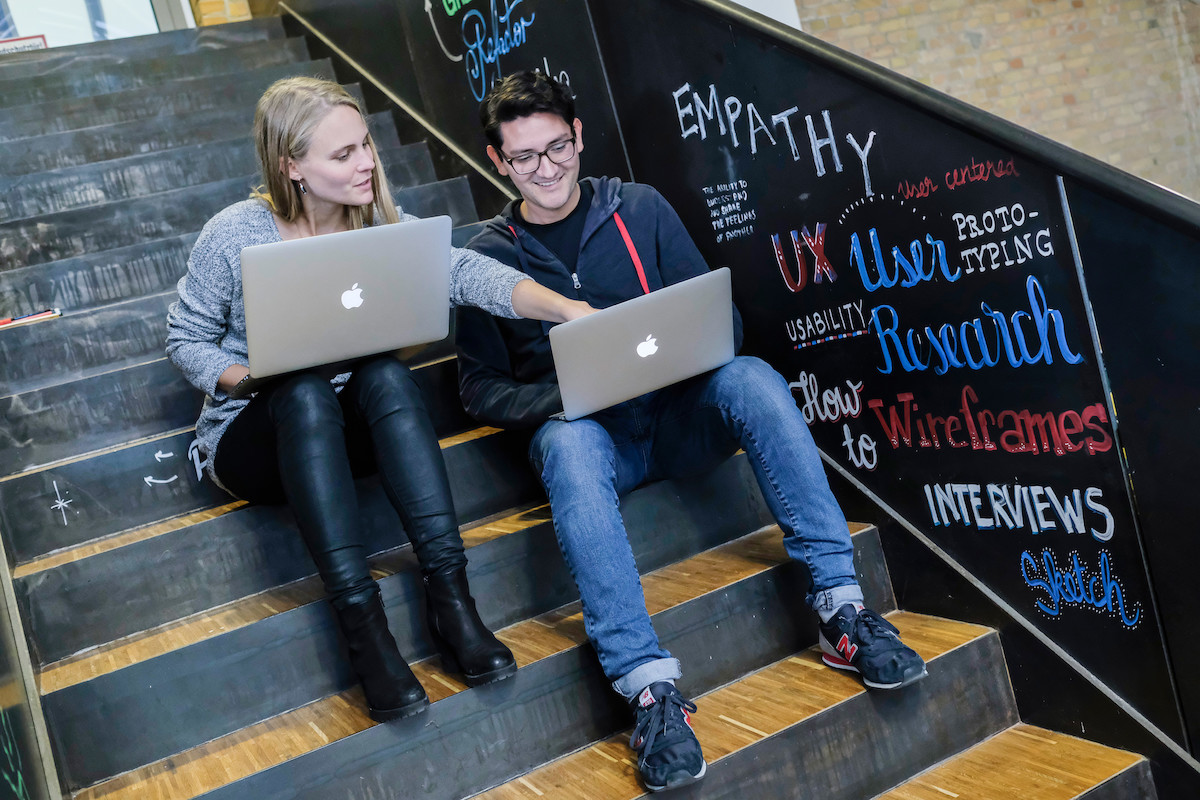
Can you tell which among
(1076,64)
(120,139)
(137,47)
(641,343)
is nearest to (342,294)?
(641,343)

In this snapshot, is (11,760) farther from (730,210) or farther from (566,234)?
Result: (730,210)


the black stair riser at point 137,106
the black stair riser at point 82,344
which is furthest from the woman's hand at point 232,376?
the black stair riser at point 137,106

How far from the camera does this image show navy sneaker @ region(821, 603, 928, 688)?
1.49 m

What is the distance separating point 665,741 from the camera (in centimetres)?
136

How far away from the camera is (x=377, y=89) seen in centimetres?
337

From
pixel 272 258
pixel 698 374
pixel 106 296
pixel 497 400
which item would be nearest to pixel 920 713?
pixel 698 374

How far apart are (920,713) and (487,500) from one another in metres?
0.86

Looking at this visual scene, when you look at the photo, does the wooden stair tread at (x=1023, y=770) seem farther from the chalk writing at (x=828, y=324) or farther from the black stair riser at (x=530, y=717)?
the chalk writing at (x=828, y=324)

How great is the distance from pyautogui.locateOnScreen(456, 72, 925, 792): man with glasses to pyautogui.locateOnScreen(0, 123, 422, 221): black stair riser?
1.33 meters

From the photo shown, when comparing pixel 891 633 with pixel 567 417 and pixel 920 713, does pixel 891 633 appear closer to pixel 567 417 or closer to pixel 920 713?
pixel 920 713

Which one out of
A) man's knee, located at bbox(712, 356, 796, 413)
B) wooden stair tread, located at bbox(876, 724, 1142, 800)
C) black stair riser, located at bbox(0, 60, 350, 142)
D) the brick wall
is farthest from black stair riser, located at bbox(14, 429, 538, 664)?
the brick wall

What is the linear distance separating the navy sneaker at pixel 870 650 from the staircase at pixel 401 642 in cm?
3

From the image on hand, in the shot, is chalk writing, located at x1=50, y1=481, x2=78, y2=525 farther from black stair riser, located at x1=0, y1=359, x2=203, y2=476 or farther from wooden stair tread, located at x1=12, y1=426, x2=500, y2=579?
black stair riser, located at x1=0, y1=359, x2=203, y2=476

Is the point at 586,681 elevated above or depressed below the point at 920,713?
above
